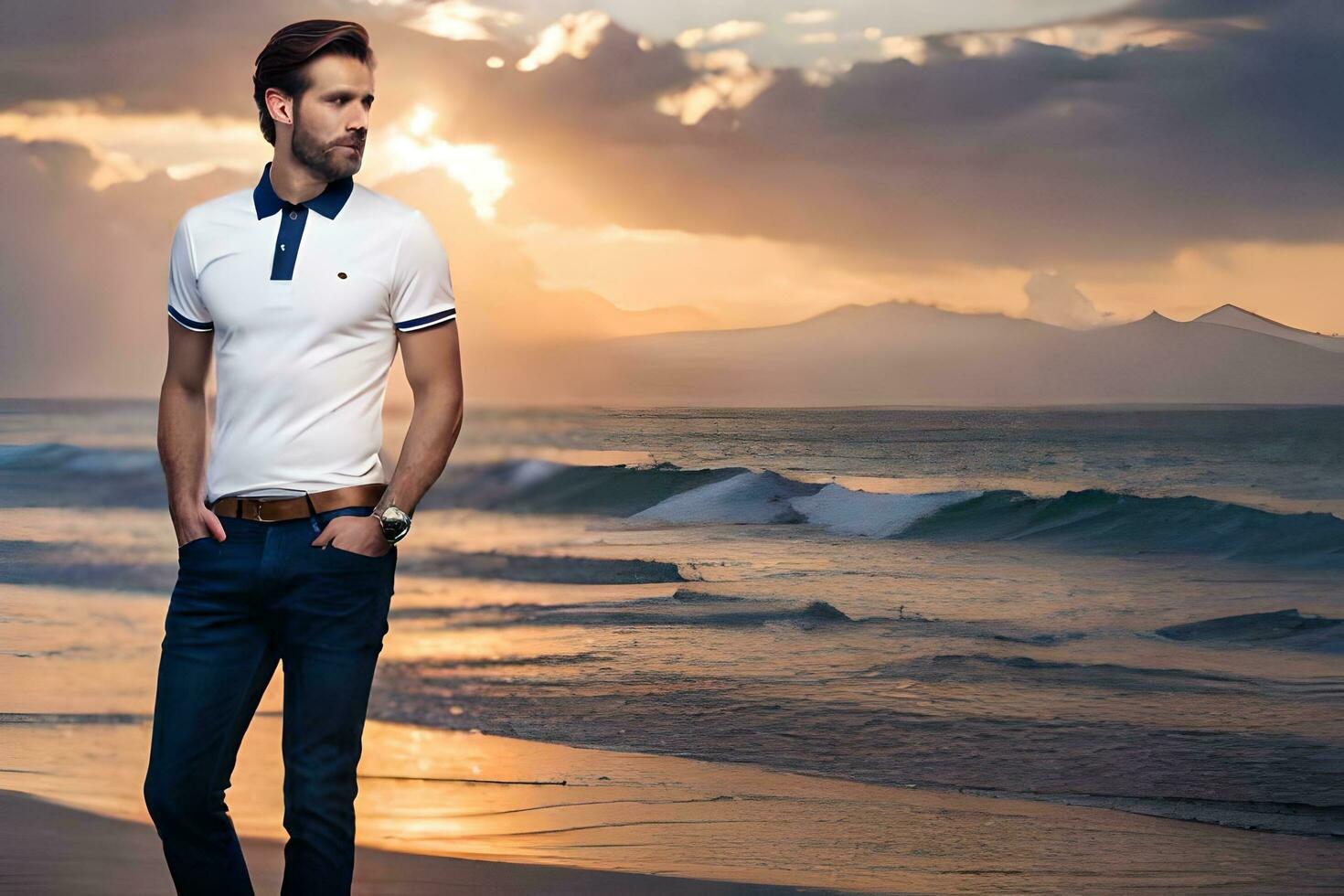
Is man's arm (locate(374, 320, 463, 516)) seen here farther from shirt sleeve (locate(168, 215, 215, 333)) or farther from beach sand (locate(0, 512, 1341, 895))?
beach sand (locate(0, 512, 1341, 895))

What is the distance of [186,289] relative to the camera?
7.39 ft

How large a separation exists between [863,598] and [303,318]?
11561mm

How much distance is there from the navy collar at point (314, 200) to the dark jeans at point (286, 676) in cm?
45

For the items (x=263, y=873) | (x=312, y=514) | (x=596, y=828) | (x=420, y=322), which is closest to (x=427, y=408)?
(x=420, y=322)

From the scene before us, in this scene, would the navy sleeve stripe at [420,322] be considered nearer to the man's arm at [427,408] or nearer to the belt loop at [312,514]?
the man's arm at [427,408]

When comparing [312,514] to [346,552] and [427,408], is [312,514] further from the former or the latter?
[427,408]

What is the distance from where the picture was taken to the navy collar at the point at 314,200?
A: 2.24 meters

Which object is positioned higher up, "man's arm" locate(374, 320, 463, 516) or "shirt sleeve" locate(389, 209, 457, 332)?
"shirt sleeve" locate(389, 209, 457, 332)

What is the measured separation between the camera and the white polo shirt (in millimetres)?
2158

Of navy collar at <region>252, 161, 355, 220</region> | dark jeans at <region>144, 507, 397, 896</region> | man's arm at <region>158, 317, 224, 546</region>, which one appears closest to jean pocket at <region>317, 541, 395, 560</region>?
dark jeans at <region>144, 507, 397, 896</region>

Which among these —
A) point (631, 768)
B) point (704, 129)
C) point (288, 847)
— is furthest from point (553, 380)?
point (288, 847)

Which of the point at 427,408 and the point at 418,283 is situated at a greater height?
the point at 418,283

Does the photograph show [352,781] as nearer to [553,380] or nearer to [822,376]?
[553,380]

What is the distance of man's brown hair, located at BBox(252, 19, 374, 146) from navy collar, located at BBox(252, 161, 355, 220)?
7cm
